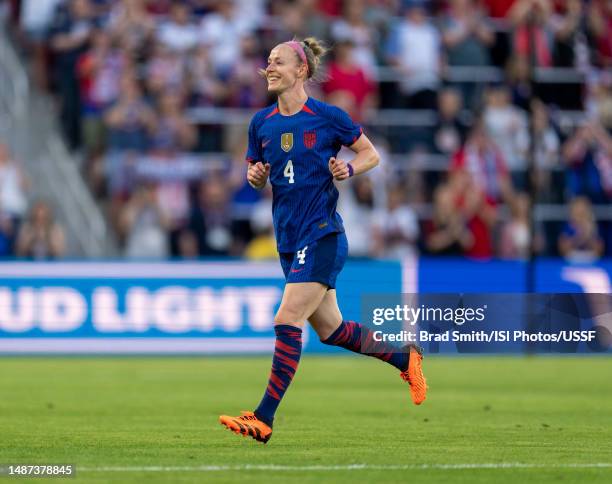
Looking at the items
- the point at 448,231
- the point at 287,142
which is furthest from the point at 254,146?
the point at 448,231

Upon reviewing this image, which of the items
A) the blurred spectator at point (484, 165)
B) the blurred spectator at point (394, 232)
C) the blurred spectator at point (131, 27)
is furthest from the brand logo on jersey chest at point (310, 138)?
the blurred spectator at point (131, 27)

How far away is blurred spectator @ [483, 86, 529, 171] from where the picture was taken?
24625 mm

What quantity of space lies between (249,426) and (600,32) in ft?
60.6

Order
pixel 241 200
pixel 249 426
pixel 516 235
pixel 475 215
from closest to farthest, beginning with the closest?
1. pixel 249 426
2. pixel 475 215
3. pixel 241 200
4. pixel 516 235

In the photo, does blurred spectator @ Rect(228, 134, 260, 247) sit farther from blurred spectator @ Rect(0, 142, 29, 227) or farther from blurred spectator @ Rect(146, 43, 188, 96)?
blurred spectator @ Rect(0, 142, 29, 227)

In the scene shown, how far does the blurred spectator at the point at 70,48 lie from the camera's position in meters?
22.9

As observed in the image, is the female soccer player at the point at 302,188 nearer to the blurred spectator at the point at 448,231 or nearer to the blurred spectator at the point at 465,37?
the blurred spectator at the point at 448,231

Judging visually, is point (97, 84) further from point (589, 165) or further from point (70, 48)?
point (589, 165)

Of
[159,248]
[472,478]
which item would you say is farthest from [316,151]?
[159,248]

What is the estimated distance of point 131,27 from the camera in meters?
23.3

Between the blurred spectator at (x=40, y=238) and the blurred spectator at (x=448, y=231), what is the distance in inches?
218

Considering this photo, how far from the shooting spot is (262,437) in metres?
9.58

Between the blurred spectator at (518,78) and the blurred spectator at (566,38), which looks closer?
the blurred spectator at (518,78)

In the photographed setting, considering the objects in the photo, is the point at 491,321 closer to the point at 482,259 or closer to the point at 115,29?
the point at 482,259
